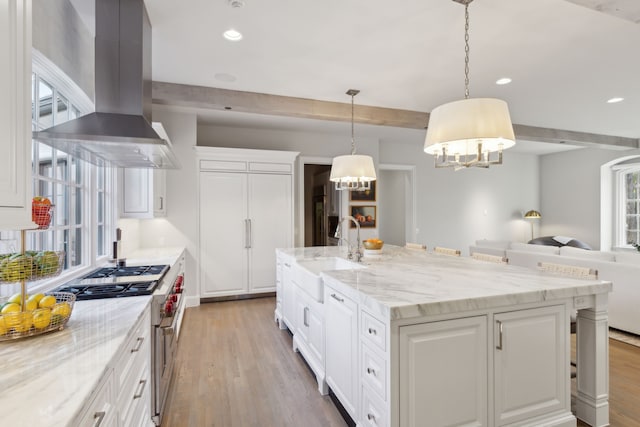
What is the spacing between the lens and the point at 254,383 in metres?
A: 2.59

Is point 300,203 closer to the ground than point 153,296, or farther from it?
farther from it

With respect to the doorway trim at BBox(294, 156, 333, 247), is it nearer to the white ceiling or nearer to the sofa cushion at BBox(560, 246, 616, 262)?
the white ceiling

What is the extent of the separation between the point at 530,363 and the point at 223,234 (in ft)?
13.5

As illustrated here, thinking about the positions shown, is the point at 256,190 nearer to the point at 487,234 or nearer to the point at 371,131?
the point at 371,131

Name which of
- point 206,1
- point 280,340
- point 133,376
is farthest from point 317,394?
point 206,1

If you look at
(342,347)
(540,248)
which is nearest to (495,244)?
(540,248)

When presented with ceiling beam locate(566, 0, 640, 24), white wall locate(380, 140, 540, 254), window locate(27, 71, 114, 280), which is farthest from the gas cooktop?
white wall locate(380, 140, 540, 254)

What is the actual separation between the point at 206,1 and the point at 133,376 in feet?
7.60

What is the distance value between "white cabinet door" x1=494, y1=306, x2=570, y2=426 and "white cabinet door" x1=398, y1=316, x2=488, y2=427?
12 cm

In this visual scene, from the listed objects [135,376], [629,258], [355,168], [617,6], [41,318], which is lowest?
[135,376]

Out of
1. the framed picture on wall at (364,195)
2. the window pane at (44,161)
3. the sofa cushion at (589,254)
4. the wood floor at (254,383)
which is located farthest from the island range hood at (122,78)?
the sofa cushion at (589,254)

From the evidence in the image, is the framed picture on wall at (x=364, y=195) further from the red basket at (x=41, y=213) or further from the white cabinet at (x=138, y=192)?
the red basket at (x=41, y=213)

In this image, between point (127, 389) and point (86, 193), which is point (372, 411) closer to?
point (127, 389)

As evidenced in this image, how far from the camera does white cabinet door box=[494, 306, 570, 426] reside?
1.75 metres
